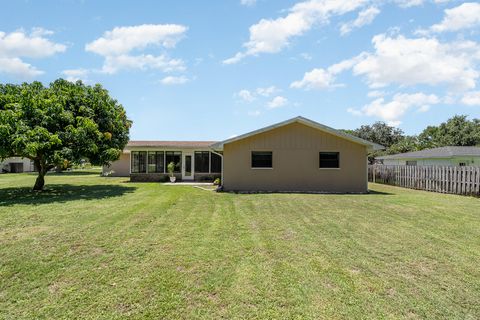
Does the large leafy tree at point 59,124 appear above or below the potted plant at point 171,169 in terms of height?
above

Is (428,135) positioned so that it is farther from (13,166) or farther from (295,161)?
(13,166)

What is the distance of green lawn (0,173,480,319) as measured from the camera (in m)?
3.24

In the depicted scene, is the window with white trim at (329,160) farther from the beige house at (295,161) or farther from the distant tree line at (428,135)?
the distant tree line at (428,135)

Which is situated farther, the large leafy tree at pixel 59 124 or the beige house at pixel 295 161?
the beige house at pixel 295 161

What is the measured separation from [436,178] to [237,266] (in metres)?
15.2

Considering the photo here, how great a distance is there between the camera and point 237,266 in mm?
4402

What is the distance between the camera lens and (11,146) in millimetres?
11328

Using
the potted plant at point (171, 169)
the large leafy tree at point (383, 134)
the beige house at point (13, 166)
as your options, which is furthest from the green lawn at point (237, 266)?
the large leafy tree at point (383, 134)

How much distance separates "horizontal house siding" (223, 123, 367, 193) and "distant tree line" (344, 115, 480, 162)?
2394 cm

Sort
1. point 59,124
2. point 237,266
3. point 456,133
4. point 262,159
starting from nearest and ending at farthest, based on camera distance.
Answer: point 237,266 → point 59,124 → point 262,159 → point 456,133

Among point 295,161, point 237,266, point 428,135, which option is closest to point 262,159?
point 295,161

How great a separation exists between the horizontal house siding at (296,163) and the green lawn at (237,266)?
6.73 m

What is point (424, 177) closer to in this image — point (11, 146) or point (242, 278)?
point (242, 278)

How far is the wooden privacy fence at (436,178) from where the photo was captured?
13086mm
